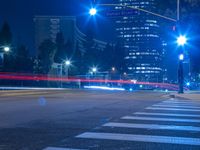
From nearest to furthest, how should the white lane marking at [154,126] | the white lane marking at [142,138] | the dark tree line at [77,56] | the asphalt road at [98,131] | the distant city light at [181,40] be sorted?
the asphalt road at [98,131] < the white lane marking at [142,138] < the white lane marking at [154,126] < the distant city light at [181,40] < the dark tree line at [77,56]

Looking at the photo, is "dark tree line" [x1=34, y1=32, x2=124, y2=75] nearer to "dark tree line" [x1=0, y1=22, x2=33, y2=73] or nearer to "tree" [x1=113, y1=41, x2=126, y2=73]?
"tree" [x1=113, y1=41, x2=126, y2=73]

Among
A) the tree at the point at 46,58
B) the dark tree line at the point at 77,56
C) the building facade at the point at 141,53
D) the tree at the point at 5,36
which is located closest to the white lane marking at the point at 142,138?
the tree at the point at 5,36

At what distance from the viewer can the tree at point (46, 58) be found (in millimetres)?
87938

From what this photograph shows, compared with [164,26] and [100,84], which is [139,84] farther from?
[164,26]

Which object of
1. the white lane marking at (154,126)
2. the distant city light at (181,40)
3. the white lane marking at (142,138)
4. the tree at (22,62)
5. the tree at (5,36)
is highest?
the tree at (5,36)

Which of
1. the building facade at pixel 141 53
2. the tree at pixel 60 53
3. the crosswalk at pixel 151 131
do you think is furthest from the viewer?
the building facade at pixel 141 53

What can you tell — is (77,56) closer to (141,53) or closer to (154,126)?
(141,53)

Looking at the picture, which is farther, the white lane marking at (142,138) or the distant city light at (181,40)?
the distant city light at (181,40)

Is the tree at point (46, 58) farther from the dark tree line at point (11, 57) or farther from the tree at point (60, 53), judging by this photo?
the dark tree line at point (11, 57)

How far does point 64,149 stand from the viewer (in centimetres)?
941

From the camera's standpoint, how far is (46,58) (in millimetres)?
89375

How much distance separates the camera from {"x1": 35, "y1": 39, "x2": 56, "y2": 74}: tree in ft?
289

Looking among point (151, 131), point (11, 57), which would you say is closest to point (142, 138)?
point (151, 131)

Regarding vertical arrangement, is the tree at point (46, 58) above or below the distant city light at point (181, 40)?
above
